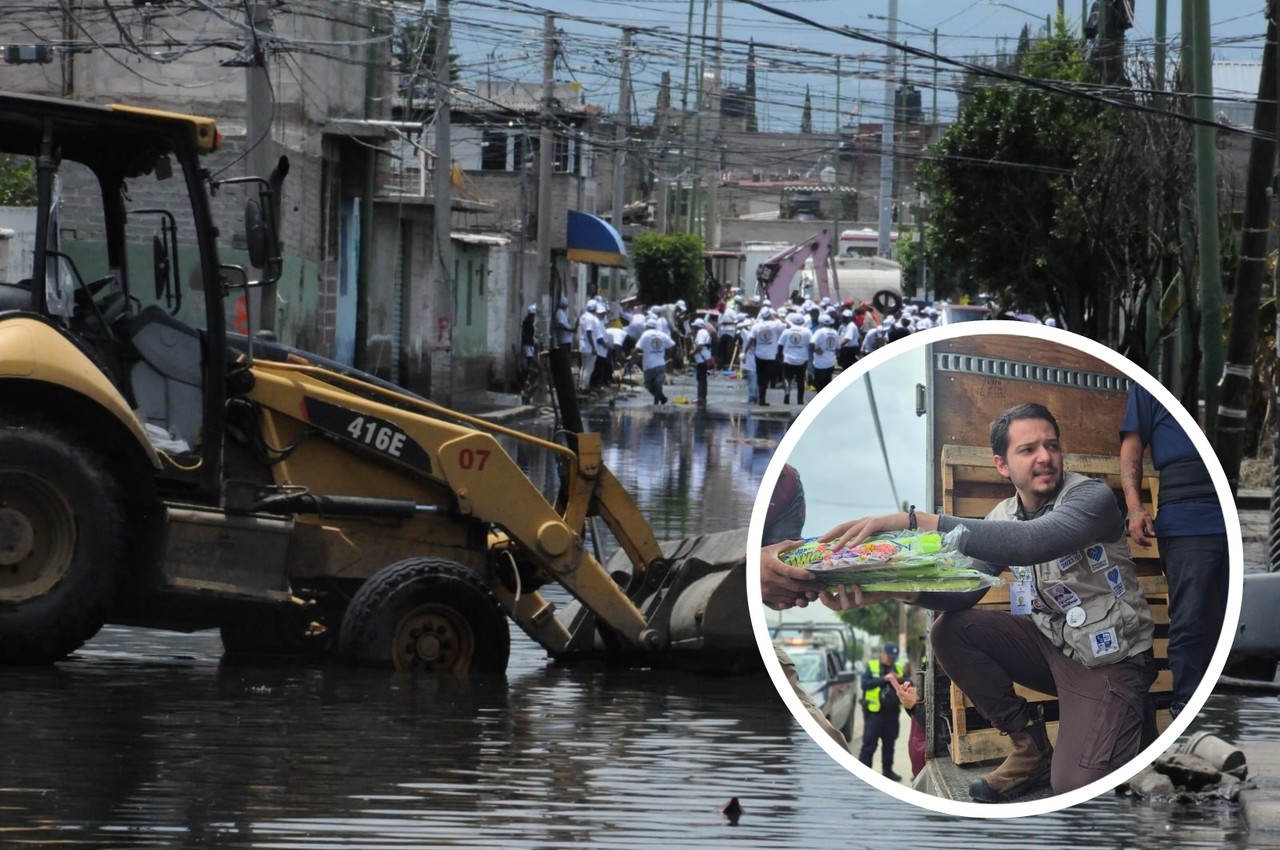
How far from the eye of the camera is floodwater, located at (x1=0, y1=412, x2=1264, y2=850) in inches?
237

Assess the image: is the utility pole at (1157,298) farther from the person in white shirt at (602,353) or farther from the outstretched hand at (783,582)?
the outstretched hand at (783,582)

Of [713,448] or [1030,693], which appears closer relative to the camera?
[1030,693]

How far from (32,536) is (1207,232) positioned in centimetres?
1530

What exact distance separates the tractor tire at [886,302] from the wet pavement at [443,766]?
60.9 meters

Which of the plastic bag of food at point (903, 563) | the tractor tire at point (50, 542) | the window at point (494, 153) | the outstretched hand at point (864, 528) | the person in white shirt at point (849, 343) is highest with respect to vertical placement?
the window at point (494, 153)

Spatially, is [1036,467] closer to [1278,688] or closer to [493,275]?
[1278,688]

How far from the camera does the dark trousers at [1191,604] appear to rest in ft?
9.93

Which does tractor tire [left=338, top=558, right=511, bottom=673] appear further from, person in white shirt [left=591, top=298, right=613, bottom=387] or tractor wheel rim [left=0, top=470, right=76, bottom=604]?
person in white shirt [left=591, top=298, right=613, bottom=387]

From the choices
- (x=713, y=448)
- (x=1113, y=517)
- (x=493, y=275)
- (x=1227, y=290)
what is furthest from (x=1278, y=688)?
(x=493, y=275)

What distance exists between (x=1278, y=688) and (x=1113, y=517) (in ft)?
27.0

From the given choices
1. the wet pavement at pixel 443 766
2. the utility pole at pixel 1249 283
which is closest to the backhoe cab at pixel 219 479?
the wet pavement at pixel 443 766

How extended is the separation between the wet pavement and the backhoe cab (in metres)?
0.29

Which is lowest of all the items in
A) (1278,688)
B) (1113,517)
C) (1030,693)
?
(1278,688)

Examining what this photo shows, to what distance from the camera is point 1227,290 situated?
104ft
